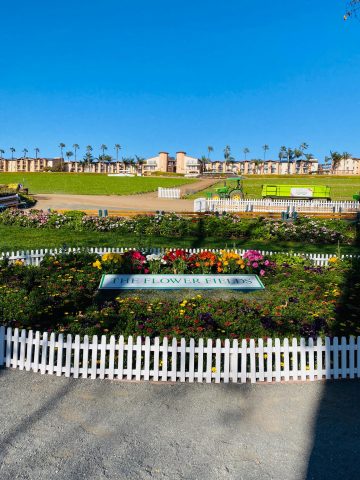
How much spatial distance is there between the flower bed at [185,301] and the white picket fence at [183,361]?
0.90 meters

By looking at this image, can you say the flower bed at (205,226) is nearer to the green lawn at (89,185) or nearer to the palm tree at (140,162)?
the green lawn at (89,185)

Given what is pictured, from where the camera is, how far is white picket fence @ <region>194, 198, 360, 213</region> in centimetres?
2505

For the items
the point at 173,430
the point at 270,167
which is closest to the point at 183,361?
the point at 173,430

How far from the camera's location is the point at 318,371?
5.53 meters

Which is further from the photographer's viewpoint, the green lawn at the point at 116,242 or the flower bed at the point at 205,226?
the flower bed at the point at 205,226

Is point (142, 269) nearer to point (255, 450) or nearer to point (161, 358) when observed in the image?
point (161, 358)

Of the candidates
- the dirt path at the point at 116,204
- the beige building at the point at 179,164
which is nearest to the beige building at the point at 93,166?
the beige building at the point at 179,164

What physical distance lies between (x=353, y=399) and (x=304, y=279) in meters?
4.88

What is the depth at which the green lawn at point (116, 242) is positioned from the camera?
1445 centimetres

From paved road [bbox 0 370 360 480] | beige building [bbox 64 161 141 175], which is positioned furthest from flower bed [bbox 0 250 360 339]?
beige building [bbox 64 161 141 175]

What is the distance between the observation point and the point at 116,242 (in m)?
15.2

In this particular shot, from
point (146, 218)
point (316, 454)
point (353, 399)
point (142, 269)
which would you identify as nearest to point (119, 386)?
point (316, 454)

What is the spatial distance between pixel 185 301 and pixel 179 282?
1689 mm

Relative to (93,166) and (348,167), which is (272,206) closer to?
(348,167)
